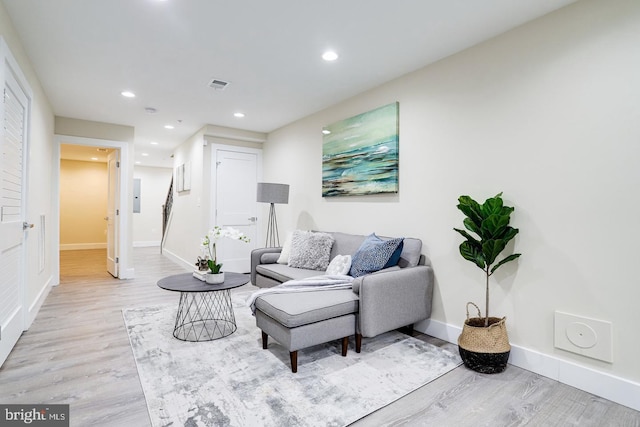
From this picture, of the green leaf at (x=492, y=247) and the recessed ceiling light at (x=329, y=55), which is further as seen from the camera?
the recessed ceiling light at (x=329, y=55)

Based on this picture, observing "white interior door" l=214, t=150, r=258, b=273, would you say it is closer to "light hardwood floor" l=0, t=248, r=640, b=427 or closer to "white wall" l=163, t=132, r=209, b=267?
"white wall" l=163, t=132, r=209, b=267

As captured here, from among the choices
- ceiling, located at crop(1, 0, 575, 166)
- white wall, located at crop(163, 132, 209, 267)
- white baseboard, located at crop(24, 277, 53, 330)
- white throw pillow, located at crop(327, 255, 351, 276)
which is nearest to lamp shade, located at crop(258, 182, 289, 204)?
ceiling, located at crop(1, 0, 575, 166)

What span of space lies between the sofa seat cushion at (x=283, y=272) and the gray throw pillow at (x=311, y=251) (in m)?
0.09

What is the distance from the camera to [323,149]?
13.9 feet

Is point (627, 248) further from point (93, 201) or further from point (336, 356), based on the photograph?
point (93, 201)

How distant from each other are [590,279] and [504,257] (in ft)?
1.72

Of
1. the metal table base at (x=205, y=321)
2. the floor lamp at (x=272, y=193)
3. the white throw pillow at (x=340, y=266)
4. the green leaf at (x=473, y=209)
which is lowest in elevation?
the metal table base at (x=205, y=321)

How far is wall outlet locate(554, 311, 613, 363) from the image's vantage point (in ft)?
6.46

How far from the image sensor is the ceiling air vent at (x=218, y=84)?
135 inches

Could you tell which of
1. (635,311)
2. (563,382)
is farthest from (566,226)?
(563,382)

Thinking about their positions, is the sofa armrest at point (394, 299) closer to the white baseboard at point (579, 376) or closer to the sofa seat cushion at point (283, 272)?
the white baseboard at point (579, 376)

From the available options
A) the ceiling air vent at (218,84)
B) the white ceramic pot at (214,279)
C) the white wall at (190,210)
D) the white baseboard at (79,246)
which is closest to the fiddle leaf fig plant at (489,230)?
the white ceramic pot at (214,279)

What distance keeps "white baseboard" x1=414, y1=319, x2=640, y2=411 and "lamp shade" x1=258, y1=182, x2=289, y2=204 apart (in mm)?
3259

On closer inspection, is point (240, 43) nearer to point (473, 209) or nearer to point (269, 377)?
point (473, 209)
